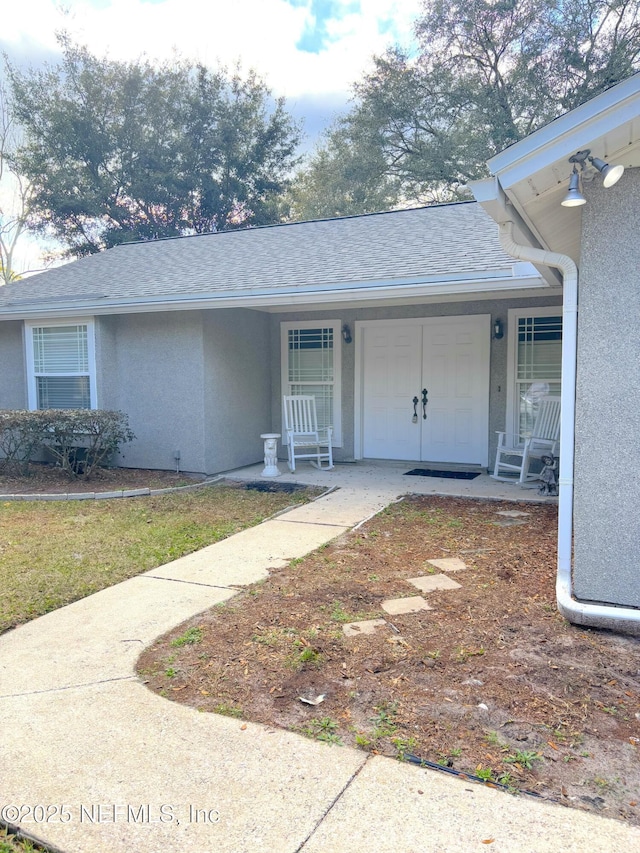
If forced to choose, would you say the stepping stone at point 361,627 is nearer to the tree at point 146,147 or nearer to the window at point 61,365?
the window at point 61,365

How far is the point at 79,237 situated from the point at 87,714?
23.8 m

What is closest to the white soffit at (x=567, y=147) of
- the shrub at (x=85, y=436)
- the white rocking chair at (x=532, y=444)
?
the white rocking chair at (x=532, y=444)

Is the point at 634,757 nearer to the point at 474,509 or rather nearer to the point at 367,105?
the point at 474,509

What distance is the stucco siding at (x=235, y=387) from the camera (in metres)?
8.67

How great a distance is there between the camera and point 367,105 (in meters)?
20.2

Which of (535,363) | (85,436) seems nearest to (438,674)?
(535,363)

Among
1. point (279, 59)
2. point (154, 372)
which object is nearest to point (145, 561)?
point (154, 372)

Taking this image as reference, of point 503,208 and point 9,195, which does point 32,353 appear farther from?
point 9,195

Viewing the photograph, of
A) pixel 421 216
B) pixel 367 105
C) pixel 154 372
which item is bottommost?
pixel 154 372

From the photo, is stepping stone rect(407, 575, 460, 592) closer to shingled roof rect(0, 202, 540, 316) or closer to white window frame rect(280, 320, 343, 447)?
shingled roof rect(0, 202, 540, 316)

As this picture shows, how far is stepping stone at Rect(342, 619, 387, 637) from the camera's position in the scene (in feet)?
11.8

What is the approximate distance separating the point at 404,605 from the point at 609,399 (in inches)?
69.2

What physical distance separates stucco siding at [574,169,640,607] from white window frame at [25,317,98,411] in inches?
284

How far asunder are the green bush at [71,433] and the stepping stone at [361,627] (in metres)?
5.70
